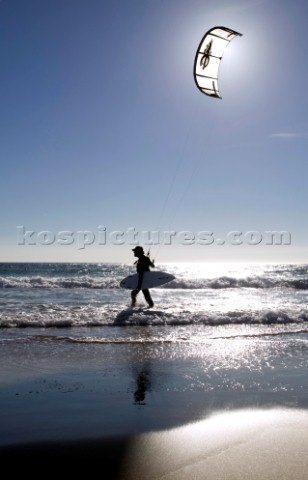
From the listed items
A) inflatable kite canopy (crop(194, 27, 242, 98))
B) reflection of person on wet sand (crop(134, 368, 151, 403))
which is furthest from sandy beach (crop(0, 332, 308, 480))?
inflatable kite canopy (crop(194, 27, 242, 98))

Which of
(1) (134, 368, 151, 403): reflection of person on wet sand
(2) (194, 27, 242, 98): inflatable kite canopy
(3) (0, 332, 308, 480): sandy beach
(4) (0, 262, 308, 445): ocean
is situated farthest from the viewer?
(2) (194, 27, 242, 98): inflatable kite canopy

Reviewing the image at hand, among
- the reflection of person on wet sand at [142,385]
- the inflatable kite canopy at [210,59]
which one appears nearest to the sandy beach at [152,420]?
the reflection of person on wet sand at [142,385]

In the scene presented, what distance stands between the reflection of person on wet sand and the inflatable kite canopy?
4.95 meters

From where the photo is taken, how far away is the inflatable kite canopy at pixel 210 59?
7722 millimetres

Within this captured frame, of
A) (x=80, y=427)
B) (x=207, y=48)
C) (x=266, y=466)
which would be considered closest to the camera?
(x=266, y=466)

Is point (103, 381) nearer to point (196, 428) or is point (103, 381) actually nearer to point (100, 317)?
point (196, 428)

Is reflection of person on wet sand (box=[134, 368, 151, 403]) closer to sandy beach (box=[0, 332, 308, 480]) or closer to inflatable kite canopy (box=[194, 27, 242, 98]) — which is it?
sandy beach (box=[0, 332, 308, 480])

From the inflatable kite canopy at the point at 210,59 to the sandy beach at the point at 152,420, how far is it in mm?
4920

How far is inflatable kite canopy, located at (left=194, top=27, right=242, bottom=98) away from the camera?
304 inches

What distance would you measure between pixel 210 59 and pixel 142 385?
19.9ft

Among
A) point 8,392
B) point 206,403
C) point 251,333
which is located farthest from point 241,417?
point 251,333

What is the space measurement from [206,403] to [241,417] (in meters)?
0.46

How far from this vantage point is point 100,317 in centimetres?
1005

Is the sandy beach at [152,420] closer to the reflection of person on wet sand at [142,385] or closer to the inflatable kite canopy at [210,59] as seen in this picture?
the reflection of person on wet sand at [142,385]
